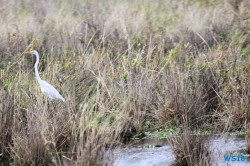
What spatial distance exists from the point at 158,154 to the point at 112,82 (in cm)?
145

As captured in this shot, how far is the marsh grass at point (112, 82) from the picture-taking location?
20.0 feet

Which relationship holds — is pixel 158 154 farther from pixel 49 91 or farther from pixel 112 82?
pixel 49 91

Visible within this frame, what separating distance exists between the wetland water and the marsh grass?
0.71ft

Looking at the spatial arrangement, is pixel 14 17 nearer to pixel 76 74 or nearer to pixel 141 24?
pixel 141 24

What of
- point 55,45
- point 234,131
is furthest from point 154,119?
point 55,45

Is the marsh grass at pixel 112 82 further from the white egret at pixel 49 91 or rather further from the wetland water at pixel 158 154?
the wetland water at pixel 158 154

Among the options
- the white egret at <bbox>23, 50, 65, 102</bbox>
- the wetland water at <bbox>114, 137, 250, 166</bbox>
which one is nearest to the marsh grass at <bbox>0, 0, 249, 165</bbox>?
the white egret at <bbox>23, 50, 65, 102</bbox>

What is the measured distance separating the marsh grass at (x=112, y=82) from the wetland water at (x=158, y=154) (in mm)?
217

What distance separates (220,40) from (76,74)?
15.1 feet

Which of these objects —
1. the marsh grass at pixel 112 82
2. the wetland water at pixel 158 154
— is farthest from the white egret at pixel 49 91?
the wetland water at pixel 158 154

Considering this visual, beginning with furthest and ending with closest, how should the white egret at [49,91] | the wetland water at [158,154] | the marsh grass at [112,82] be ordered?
1. the white egret at [49,91]
2. the wetland water at [158,154]
3. the marsh grass at [112,82]

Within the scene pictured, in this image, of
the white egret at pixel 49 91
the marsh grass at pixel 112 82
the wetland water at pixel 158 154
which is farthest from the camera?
the white egret at pixel 49 91

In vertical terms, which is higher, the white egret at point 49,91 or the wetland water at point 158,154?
the white egret at point 49,91

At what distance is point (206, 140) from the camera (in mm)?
6219
